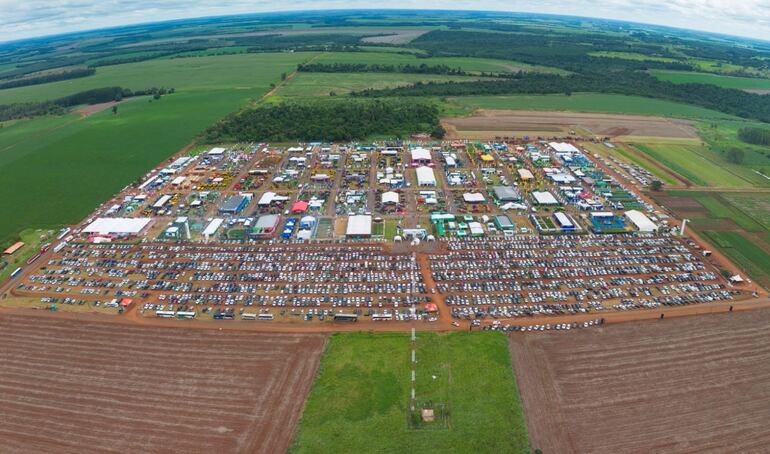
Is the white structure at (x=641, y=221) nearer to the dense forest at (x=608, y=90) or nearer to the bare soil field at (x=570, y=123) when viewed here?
the bare soil field at (x=570, y=123)

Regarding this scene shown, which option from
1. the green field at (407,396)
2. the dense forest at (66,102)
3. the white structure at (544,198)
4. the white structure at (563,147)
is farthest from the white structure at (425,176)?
the dense forest at (66,102)

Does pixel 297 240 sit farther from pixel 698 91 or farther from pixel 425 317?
pixel 698 91

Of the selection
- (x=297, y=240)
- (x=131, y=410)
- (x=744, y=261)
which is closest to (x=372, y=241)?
(x=297, y=240)

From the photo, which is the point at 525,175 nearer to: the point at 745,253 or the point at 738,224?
the point at 738,224

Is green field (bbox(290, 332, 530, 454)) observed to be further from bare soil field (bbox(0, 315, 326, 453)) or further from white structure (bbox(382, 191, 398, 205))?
white structure (bbox(382, 191, 398, 205))

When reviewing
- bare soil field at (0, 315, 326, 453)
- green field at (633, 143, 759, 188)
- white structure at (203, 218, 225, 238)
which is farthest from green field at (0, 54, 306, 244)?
green field at (633, 143, 759, 188)
